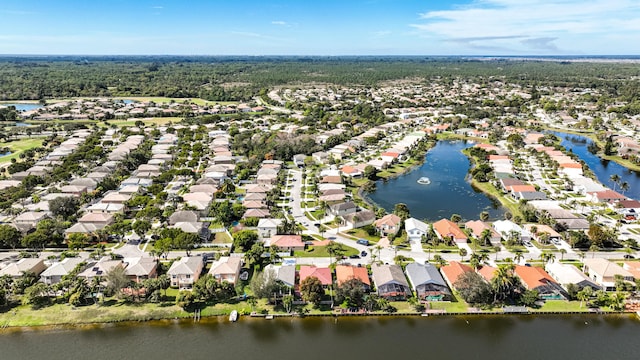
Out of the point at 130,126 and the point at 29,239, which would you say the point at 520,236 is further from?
the point at 130,126

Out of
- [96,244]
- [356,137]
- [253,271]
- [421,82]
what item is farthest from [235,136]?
[421,82]

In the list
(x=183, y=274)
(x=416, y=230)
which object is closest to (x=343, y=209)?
(x=416, y=230)

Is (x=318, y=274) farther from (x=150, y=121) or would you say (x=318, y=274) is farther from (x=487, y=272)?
(x=150, y=121)

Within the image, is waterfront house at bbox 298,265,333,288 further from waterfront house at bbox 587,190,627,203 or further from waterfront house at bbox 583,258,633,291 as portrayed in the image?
waterfront house at bbox 587,190,627,203

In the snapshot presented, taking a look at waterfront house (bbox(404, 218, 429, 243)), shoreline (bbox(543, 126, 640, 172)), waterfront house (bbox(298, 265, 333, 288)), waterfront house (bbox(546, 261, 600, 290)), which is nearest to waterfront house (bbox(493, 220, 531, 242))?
waterfront house (bbox(546, 261, 600, 290))

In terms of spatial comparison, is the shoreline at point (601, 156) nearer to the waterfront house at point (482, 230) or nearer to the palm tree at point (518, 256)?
the waterfront house at point (482, 230)

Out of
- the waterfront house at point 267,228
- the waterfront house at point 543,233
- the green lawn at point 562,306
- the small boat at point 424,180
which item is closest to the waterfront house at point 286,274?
the waterfront house at point 267,228
